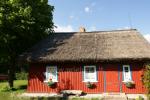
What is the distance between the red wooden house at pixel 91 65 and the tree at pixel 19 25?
7.86ft

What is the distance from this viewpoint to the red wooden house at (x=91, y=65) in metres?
24.4

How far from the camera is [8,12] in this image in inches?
1103

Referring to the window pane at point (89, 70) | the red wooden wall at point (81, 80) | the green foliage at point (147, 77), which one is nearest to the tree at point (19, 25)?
the red wooden wall at point (81, 80)

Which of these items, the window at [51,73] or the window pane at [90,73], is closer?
the window pane at [90,73]

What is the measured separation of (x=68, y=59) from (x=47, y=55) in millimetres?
2385

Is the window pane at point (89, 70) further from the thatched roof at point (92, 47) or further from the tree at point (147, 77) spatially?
the tree at point (147, 77)

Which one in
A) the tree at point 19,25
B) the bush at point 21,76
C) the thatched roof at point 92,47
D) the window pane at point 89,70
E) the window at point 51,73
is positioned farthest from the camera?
the bush at point 21,76

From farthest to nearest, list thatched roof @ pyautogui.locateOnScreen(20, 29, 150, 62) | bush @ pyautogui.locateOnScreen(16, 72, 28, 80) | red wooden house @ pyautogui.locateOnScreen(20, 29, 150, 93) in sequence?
bush @ pyautogui.locateOnScreen(16, 72, 28, 80)
thatched roof @ pyautogui.locateOnScreen(20, 29, 150, 62)
red wooden house @ pyautogui.locateOnScreen(20, 29, 150, 93)

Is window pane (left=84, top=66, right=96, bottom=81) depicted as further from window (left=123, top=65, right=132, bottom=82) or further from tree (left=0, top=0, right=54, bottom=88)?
tree (left=0, top=0, right=54, bottom=88)

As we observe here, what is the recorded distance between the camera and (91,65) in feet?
83.2

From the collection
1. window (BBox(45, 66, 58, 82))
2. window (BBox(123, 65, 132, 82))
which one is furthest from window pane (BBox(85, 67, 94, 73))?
window (BBox(45, 66, 58, 82))

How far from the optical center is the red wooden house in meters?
24.4

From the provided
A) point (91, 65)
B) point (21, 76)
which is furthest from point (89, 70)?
point (21, 76)

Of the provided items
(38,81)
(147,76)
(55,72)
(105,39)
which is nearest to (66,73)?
(55,72)
